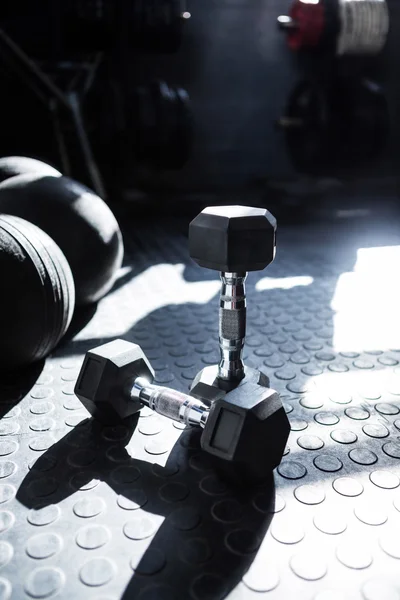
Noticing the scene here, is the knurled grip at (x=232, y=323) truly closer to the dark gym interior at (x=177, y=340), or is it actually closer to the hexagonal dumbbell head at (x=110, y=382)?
the dark gym interior at (x=177, y=340)

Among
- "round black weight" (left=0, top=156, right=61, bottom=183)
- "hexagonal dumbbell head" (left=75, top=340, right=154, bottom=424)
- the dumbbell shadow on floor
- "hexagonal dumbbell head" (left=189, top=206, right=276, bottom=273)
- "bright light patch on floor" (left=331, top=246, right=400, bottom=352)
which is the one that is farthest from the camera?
"round black weight" (left=0, top=156, right=61, bottom=183)

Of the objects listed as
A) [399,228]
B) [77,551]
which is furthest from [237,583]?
[399,228]


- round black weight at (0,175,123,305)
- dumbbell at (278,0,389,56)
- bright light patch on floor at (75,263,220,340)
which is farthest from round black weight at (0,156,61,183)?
dumbbell at (278,0,389,56)

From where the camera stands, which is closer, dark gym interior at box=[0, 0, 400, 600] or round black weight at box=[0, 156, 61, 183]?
dark gym interior at box=[0, 0, 400, 600]

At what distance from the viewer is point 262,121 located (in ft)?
12.5

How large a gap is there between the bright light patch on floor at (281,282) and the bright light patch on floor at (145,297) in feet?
0.51

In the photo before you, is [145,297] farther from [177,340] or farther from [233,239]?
[233,239]

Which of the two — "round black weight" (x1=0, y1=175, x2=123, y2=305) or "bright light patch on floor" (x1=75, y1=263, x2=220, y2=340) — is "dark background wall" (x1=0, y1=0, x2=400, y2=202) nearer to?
"bright light patch on floor" (x1=75, y1=263, x2=220, y2=340)

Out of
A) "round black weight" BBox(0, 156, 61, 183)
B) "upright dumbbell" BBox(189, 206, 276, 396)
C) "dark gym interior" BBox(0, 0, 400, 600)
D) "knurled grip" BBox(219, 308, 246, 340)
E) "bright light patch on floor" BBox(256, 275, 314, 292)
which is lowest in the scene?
"bright light patch on floor" BBox(256, 275, 314, 292)

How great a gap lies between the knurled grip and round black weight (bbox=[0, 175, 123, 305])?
74 centimetres

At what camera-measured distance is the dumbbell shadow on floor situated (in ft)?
2.45

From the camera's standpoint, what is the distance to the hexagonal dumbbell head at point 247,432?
0.82 meters

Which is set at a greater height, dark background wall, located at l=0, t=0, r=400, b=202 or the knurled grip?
the knurled grip

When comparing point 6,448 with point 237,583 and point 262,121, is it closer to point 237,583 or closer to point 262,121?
point 237,583
